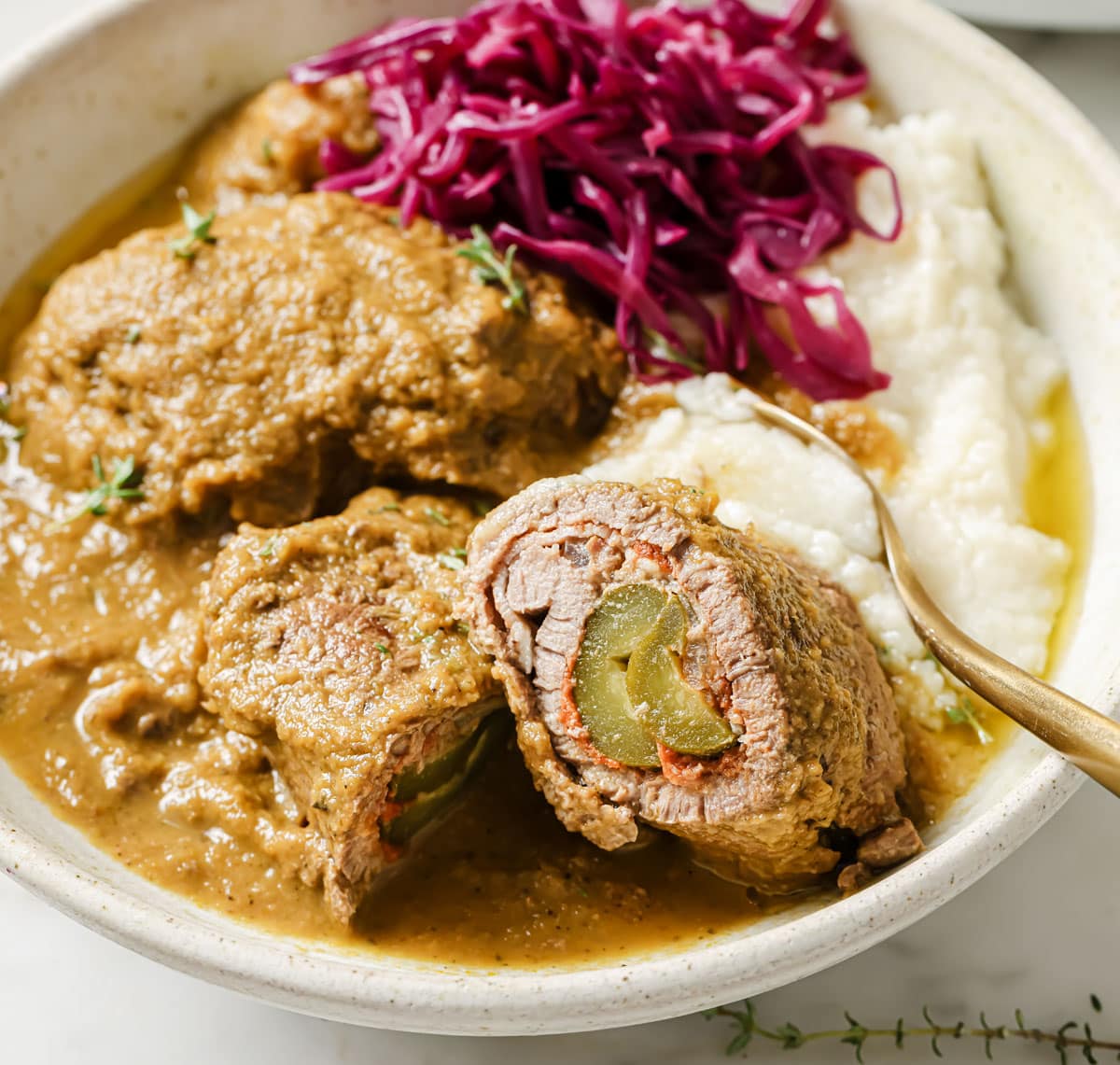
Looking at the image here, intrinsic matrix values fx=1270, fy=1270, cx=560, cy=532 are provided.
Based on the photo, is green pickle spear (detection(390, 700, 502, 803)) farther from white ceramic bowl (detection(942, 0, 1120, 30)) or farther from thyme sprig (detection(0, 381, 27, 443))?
white ceramic bowl (detection(942, 0, 1120, 30))

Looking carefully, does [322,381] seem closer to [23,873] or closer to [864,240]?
[23,873]

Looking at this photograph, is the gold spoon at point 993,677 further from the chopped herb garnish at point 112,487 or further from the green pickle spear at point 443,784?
the chopped herb garnish at point 112,487

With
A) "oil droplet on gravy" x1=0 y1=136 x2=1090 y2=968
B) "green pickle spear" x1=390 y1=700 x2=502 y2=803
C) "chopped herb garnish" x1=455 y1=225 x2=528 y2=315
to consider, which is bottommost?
"oil droplet on gravy" x1=0 y1=136 x2=1090 y2=968

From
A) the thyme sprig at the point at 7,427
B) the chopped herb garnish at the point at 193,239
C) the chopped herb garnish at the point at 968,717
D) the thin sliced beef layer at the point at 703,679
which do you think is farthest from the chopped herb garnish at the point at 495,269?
the chopped herb garnish at the point at 968,717

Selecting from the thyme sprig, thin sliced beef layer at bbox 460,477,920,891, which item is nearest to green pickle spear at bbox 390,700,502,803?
thin sliced beef layer at bbox 460,477,920,891

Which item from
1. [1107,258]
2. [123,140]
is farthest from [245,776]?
[1107,258]

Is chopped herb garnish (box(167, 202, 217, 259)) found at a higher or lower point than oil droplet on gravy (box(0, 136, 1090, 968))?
higher
